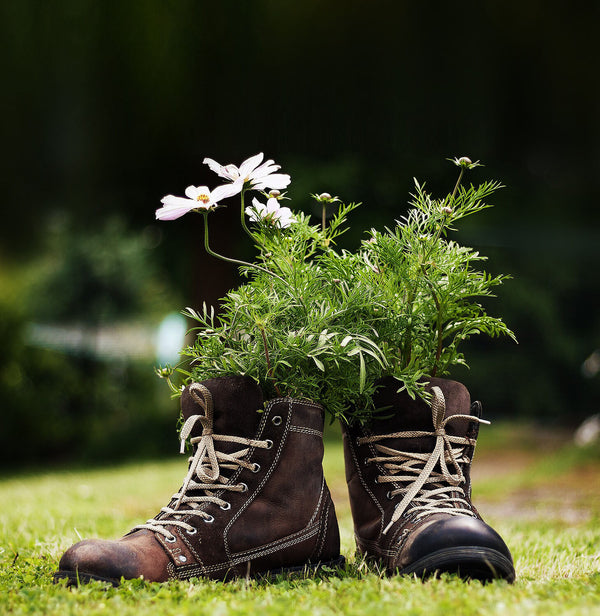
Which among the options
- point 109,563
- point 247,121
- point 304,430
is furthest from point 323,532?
point 247,121

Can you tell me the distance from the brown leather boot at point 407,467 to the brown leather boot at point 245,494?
0.44ft

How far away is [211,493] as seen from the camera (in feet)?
5.46

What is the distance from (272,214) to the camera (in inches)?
73.4

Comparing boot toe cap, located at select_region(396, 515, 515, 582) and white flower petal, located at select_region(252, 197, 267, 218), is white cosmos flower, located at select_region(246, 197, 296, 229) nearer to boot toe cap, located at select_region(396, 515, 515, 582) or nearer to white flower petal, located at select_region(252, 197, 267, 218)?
white flower petal, located at select_region(252, 197, 267, 218)

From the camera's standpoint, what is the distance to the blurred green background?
7441 millimetres

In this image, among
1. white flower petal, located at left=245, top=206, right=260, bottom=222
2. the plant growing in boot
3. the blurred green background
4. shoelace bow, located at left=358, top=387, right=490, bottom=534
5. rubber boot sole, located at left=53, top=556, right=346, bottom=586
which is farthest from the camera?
the blurred green background

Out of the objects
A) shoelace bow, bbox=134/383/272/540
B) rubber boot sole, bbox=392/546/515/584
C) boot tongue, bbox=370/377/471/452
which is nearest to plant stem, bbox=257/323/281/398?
shoelace bow, bbox=134/383/272/540

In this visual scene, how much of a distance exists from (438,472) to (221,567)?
0.58 m

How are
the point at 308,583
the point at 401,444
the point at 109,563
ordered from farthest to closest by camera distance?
the point at 401,444 → the point at 308,583 → the point at 109,563

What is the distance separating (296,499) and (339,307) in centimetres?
48

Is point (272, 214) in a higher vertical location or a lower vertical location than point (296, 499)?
higher

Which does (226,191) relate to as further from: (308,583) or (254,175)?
(308,583)

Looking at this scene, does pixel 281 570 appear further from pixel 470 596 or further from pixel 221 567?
pixel 470 596

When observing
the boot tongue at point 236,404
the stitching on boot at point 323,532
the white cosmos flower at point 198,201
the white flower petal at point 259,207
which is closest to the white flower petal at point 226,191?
the white cosmos flower at point 198,201
